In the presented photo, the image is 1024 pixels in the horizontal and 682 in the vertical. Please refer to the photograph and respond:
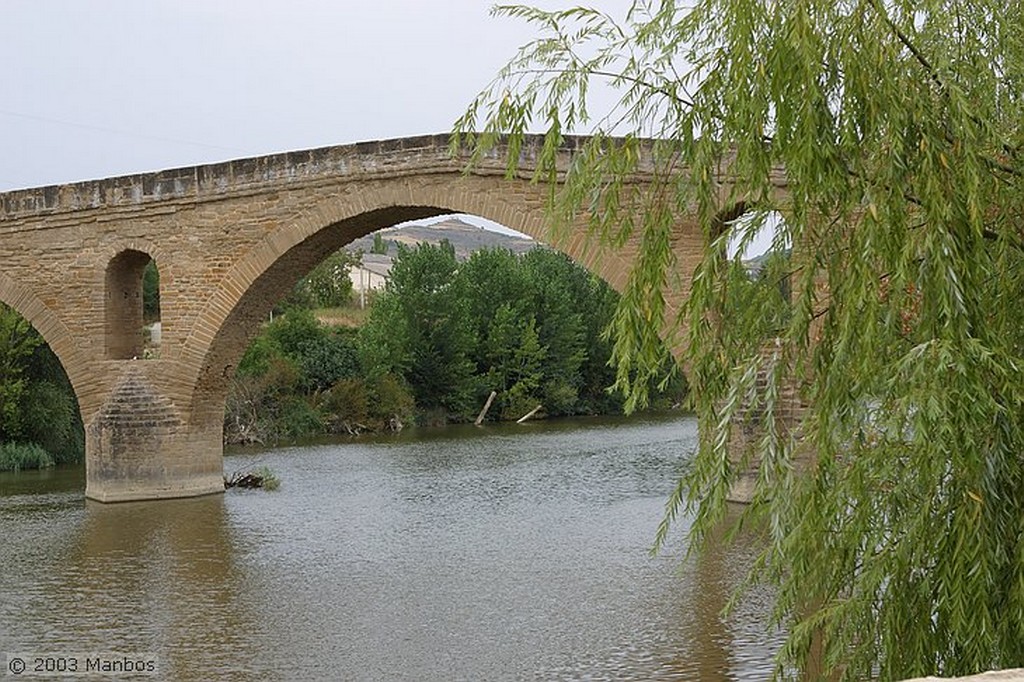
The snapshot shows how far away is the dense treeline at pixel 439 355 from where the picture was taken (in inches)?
994

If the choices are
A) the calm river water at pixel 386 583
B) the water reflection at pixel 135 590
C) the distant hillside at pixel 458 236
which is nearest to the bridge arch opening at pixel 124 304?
the calm river water at pixel 386 583

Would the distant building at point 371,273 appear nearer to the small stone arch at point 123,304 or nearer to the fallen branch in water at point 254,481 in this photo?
the fallen branch in water at point 254,481

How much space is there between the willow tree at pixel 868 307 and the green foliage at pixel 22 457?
614 inches

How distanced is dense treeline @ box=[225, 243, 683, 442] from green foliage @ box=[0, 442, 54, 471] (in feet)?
14.3

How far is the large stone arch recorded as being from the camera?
11680mm

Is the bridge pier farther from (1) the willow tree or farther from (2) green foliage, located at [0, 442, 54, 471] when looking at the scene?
(1) the willow tree

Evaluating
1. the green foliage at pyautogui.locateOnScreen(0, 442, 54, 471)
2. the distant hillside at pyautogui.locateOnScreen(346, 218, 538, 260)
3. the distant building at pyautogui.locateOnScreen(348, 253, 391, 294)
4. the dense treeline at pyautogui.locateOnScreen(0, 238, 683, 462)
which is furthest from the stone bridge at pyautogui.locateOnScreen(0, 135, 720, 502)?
the distant hillside at pyautogui.locateOnScreen(346, 218, 538, 260)

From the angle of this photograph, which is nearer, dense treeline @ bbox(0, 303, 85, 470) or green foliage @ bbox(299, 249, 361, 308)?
dense treeline @ bbox(0, 303, 85, 470)

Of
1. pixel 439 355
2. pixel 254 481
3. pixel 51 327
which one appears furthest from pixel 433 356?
pixel 51 327

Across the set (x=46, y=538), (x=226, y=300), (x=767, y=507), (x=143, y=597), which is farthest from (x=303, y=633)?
(x=226, y=300)

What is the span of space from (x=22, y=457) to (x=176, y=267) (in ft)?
20.3

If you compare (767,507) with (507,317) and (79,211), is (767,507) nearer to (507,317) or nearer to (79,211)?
(79,211)

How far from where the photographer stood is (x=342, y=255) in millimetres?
42500

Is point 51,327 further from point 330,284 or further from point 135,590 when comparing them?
point 330,284
